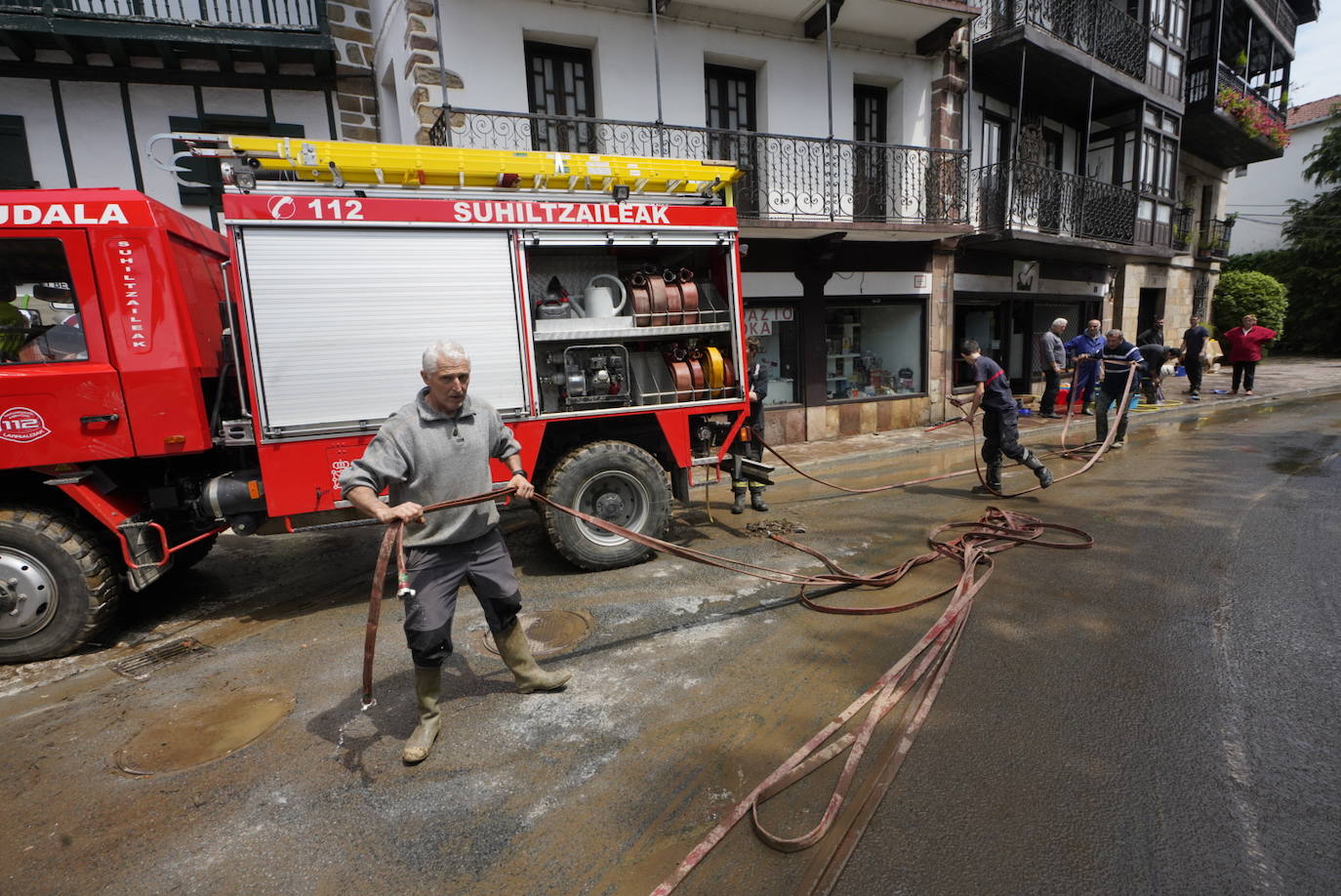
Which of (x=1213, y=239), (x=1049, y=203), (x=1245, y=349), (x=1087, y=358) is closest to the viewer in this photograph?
(x=1087, y=358)

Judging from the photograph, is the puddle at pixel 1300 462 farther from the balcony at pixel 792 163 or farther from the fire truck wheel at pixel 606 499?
the fire truck wheel at pixel 606 499

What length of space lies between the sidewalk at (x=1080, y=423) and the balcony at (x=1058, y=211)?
366 cm

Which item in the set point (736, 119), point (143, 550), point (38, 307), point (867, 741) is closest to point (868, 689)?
point (867, 741)

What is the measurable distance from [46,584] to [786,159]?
1045 centimetres

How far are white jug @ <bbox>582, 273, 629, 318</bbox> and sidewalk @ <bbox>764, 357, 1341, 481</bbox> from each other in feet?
13.5

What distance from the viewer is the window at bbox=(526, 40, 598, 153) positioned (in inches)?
375

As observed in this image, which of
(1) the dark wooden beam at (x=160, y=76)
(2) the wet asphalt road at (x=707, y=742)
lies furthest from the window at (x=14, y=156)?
(2) the wet asphalt road at (x=707, y=742)

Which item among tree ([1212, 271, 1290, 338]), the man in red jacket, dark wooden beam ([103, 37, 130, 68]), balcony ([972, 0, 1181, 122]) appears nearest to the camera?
dark wooden beam ([103, 37, 130, 68])

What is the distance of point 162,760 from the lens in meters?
3.13

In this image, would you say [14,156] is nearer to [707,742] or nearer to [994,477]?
[707,742]

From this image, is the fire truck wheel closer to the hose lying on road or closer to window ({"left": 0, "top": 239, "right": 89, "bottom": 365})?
the hose lying on road

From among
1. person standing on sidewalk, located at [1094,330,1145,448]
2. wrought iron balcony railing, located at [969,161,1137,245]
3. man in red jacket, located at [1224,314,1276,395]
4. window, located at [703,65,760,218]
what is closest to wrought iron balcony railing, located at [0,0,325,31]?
window, located at [703,65,760,218]

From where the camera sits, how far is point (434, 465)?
10.1ft

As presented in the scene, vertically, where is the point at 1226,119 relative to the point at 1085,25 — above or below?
below
